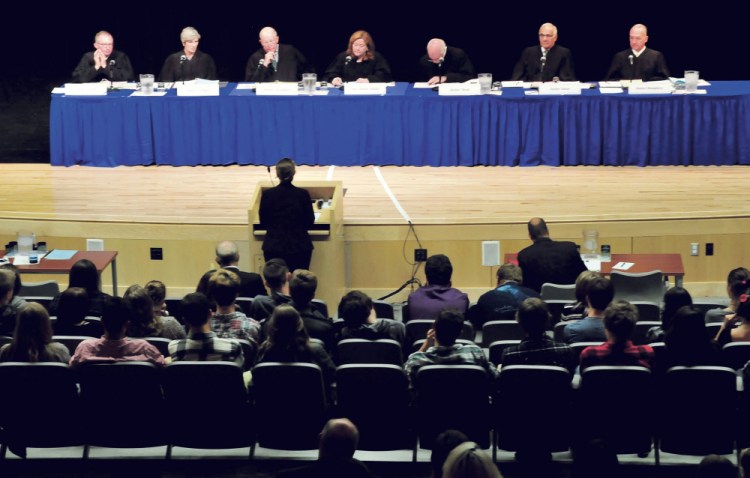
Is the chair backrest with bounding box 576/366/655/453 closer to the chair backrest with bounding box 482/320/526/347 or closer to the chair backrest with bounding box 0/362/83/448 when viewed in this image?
the chair backrest with bounding box 482/320/526/347

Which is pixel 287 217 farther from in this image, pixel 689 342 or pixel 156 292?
pixel 689 342

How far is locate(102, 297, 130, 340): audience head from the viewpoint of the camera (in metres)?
5.84

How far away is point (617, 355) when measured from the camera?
18.9 feet

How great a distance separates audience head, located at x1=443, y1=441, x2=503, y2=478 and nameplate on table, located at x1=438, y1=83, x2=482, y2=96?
815cm

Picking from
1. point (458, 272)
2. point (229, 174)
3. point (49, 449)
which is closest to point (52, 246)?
point (229, 174)

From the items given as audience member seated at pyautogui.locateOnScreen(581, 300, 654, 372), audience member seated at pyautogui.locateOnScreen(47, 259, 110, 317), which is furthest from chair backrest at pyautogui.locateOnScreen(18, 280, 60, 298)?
audience member seated at pyautogui.locateOnScreen(581, 300, 654, 372)

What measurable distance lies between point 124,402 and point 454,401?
1581mm

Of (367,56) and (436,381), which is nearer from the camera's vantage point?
(436,381)

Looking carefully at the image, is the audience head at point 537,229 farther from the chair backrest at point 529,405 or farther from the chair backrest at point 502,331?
the chair backrest at point 529,405

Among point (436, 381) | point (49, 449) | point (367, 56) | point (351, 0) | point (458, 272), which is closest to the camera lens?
point (436, 381)

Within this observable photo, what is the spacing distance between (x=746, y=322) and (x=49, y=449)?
3.65m

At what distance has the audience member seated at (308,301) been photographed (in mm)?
6453

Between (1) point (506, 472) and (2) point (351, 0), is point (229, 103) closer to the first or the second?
(2) point (351, 0)

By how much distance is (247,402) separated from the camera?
586 cm
